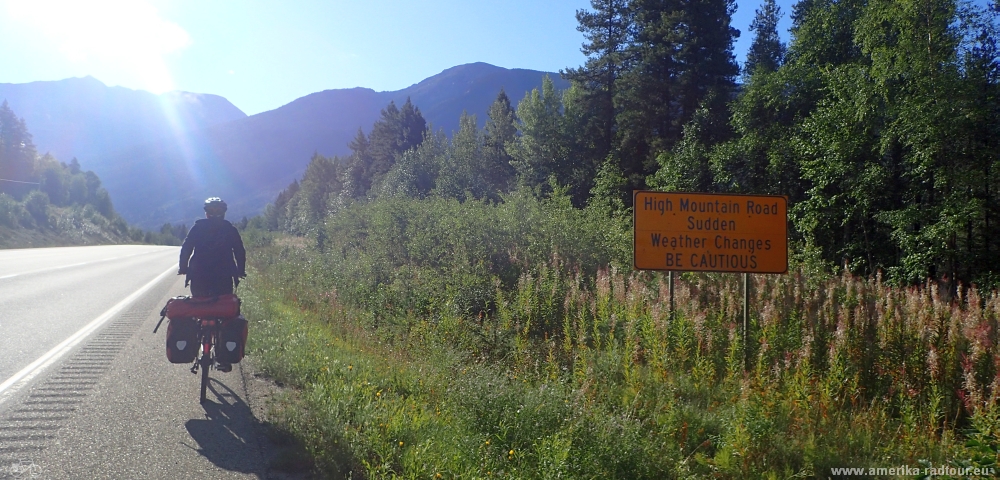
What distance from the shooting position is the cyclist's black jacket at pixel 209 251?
22.2 ft

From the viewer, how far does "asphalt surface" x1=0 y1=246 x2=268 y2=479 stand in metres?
4.78

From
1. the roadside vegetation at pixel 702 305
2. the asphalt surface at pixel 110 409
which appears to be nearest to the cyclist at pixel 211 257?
the asphalt surface at pixel 110 409

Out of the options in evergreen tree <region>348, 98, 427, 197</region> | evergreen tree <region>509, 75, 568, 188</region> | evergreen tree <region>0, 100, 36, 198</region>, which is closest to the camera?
evergreen tree <region>509, 75, 568, 188</region>

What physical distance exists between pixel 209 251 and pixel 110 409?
1.72 meters

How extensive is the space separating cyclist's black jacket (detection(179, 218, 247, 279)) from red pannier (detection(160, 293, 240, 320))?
319 mm

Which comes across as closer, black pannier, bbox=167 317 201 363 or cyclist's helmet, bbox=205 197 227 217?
black pannier, bbox=167 317 201 363

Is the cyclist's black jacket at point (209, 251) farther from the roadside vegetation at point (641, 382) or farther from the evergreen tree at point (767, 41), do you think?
the evergreen tree at point (767, 41)

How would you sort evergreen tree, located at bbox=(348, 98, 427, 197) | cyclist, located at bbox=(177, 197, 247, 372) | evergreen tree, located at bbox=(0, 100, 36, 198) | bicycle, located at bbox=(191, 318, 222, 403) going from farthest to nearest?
1. evergreen tree, located at bbox=(0, 100, 36, 198)
2. evergreen tree, located at bbox=(348, 98, 427, 197)
3. cyclist, located at bbox=(177, 197, 247, 372)
4. bicycle, located at bbox=(191, 318, 222, 403)

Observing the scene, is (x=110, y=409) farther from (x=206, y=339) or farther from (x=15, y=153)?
(x=15, y=153)

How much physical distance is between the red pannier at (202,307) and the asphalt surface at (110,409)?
2.75 ft

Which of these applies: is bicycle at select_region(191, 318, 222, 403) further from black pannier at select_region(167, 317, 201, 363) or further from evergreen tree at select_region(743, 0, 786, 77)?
evergreen tree at select_region(743, 0, 786, 77)

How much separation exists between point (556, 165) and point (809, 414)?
33.6 metres

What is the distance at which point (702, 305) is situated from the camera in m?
8.49

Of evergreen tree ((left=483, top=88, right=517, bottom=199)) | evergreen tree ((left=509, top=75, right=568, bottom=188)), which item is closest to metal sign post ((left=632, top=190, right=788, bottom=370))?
evergreen tree ((left=509, top=75, right=568, bottom=188))
